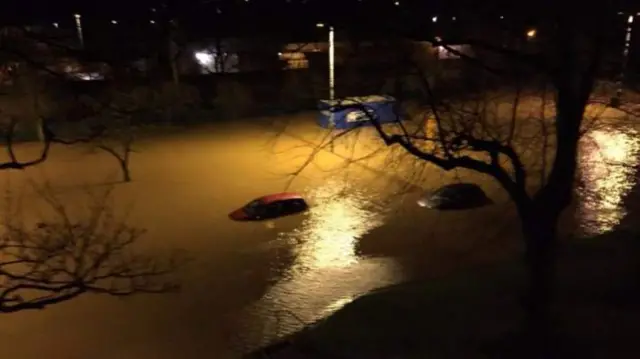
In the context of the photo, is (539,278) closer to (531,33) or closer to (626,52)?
(531,33)

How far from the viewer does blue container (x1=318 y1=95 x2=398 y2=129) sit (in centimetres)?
1098

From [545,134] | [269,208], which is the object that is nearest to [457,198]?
[269,208]

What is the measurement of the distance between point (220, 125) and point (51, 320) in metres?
23.8

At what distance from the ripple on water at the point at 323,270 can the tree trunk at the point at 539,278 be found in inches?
254

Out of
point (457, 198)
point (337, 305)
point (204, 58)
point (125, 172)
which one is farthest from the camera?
point (204, 58)

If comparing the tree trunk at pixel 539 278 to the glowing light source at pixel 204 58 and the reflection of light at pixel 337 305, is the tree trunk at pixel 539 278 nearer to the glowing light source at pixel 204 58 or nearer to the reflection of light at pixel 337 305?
the reflection of light at pixel 337 305

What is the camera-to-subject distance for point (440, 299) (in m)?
12.9

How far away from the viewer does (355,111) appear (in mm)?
13102

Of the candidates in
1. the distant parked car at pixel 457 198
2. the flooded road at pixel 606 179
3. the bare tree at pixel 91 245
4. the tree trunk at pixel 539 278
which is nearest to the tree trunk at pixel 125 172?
the bare tree at pixel 91 245

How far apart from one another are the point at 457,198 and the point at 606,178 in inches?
287

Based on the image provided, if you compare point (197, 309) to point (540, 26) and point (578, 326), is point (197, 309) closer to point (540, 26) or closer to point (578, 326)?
point (578, 326)

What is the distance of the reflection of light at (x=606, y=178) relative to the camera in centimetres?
2239

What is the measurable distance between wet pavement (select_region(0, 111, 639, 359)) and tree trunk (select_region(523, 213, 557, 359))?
21.6ft

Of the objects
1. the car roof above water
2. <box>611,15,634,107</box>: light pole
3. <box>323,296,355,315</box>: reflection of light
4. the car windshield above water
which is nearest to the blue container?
the car roof above water
